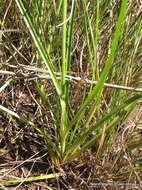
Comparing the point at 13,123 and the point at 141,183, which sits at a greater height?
the point at 13,123

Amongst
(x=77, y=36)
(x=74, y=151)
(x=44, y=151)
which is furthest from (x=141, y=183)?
(x=77, y=36)

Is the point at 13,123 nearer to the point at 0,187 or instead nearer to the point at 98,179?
the point at 0,187

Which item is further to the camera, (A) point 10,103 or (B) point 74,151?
(A) point 10,103

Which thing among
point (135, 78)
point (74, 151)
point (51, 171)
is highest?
point (135, 78)

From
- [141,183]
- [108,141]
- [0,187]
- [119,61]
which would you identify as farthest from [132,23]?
[0,187]

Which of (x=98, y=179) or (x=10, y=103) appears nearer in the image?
(x=98, y=179)

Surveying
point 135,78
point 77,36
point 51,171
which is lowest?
point 51,171

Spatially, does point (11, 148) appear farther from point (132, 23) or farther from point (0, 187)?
point (132, 23)

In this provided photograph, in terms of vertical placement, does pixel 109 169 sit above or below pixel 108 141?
below
